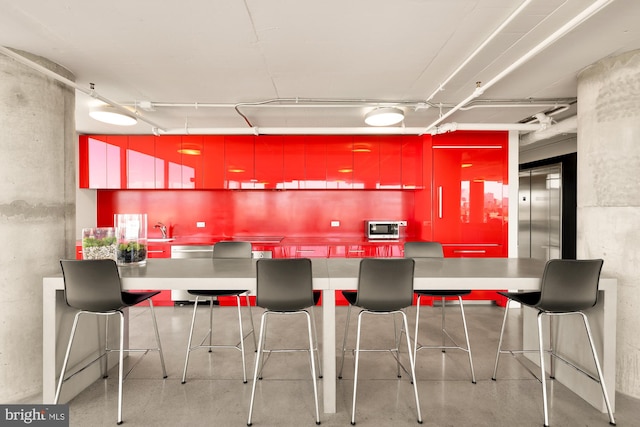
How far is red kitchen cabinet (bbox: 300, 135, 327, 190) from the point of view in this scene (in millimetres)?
4949

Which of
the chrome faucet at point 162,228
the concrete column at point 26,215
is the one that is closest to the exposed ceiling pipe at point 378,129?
the concrete column at point 26,215

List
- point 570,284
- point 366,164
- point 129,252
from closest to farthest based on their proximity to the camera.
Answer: point 570,284 → point 129,252 → point 366,164

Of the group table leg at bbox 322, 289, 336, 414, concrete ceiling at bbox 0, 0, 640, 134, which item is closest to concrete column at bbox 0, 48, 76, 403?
concrete ceiling at bbox 0, 0, 640, 134

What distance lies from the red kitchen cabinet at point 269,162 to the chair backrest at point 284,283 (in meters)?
3.00

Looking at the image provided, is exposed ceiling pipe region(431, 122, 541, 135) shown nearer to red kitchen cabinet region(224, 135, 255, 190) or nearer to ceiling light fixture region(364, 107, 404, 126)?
ceiling light fixture region(364, 107, 404, 126)

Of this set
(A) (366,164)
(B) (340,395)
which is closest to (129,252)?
(B) (340,395)

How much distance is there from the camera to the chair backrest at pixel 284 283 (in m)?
2.07

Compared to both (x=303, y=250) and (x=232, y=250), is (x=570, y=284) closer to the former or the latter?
(x=232, y=250)

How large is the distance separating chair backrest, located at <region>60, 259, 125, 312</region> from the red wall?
326cm

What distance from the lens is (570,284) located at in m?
2.06

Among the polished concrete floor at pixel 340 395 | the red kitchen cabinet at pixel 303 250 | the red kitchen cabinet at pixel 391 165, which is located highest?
the red kitchen cabinet at pixel 391 165

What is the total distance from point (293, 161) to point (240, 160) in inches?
33.2

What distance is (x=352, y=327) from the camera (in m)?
3.74

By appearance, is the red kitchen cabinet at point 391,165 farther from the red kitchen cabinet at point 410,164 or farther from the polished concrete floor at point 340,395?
the polished concrete floor at point 340,395
